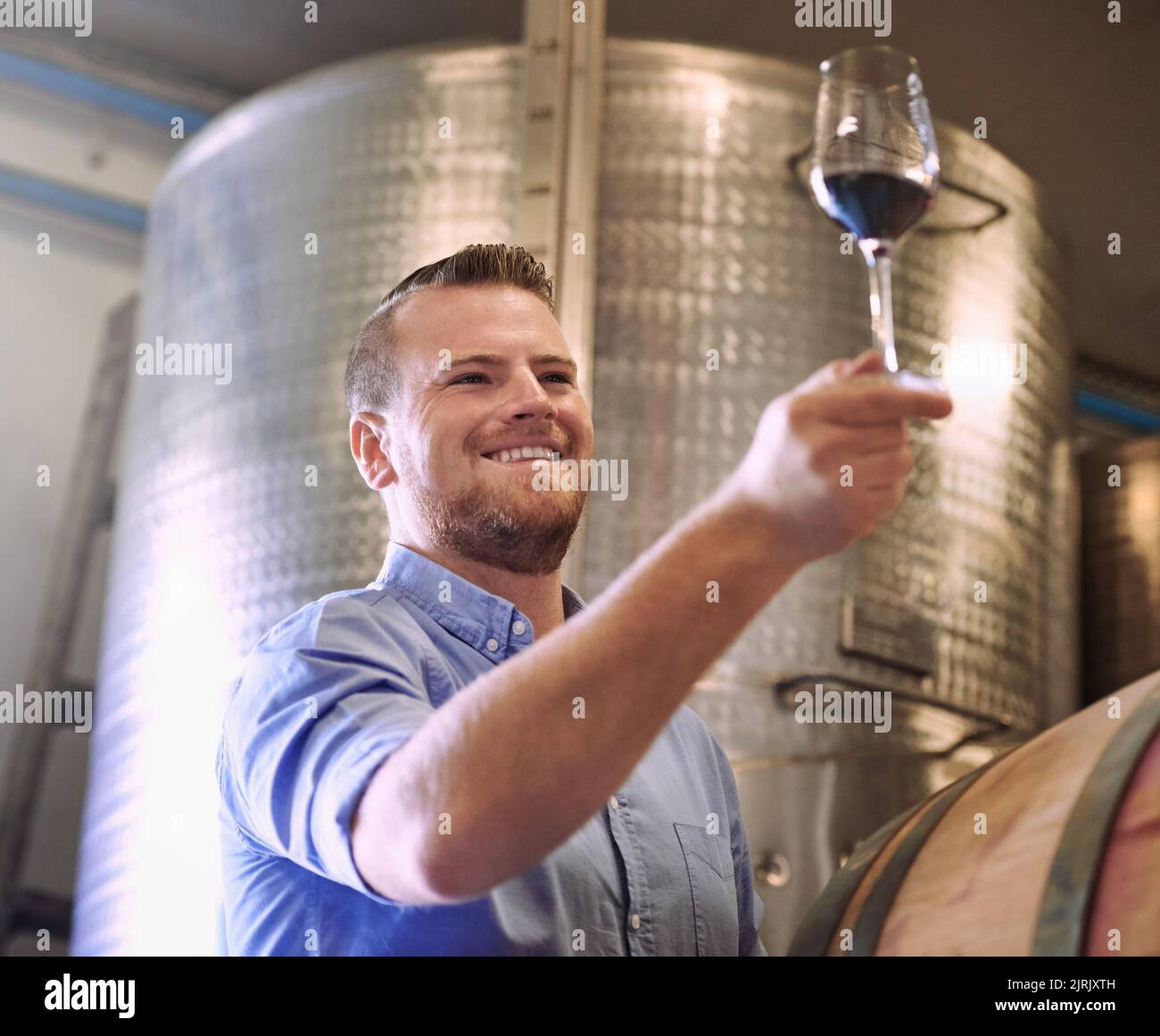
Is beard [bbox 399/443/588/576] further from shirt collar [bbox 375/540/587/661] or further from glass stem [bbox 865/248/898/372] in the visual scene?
glass stem [bbox 865/248/898/372]

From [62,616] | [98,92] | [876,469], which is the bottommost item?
[876,469]

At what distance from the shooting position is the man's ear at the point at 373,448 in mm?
1693

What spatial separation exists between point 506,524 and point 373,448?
26 centimetres

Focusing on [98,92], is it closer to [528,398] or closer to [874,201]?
[528,398]

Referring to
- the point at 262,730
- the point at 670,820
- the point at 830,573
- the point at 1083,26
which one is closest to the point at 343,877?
the point at 262,730

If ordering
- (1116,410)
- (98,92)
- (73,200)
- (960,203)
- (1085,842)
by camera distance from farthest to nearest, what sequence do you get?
(1116,410)
(73,200)
(98,92)
(960,203)
(1085,842)

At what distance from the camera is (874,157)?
3.91 ft

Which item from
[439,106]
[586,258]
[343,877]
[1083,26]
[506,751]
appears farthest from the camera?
[1083,26]

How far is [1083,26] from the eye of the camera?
193 inches

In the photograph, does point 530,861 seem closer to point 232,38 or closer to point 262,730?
point 262,730

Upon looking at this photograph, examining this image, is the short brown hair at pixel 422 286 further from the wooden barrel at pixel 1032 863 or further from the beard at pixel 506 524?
the wooden barrel at pixel 1032 863

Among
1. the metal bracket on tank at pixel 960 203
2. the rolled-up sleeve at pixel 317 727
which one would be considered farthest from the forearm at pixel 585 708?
the metal bracket on tank at pixel 960 203

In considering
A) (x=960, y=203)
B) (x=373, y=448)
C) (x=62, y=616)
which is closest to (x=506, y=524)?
(x=373, y=448)

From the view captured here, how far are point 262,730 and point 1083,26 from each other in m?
4.47
